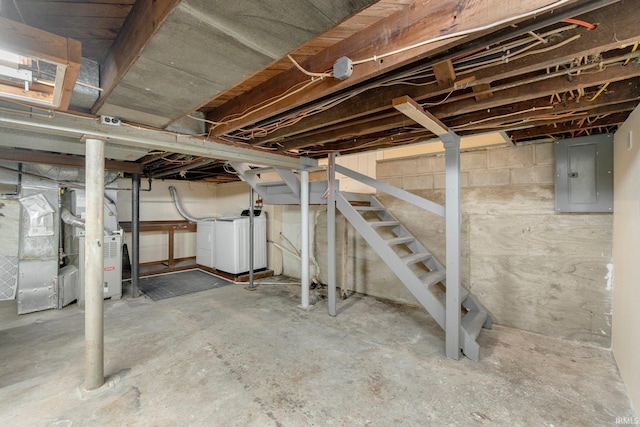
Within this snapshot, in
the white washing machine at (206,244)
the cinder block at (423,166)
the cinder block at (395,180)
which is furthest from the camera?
the white washing machine at (206,244)

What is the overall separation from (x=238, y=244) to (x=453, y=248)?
11.7 ft

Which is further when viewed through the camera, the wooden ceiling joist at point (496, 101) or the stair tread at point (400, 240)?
the stair tread at point (400, 240)

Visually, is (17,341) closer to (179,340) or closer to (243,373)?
(179,340)

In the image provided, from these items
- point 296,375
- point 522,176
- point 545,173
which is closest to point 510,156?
point 522,176

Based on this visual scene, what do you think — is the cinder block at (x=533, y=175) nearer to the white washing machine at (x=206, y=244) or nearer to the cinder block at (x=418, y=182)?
the cinder block at (x=418, y=182)

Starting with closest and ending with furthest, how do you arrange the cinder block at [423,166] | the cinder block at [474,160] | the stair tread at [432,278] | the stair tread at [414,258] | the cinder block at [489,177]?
1. the stair tread at [432,278]
2. the stair tread at [414,258]
3. the cinder block at [489,177]
4. the cinder block at [474,160]
5. the cinder block at [423,166]

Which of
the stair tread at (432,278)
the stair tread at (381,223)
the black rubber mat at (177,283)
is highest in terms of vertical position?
the stair tread at (381,223)

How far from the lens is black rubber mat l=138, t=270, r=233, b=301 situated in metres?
4.04

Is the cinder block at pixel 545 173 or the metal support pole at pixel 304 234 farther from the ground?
the cinder block at pixel 545 173

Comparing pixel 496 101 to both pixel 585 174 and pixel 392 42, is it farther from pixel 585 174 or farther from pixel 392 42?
pixel 585 174

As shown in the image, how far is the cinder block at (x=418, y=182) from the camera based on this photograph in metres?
3.34

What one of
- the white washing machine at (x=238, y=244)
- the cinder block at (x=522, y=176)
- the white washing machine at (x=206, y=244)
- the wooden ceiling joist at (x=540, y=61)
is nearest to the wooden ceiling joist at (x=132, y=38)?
the wooden ceiling joist at (x=540, y=61)

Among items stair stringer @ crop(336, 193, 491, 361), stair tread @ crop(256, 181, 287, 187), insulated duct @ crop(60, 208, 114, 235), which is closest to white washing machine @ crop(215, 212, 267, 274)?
stair tread @ crop(256, 181, 287, 187)

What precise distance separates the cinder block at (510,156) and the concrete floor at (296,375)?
171cm
